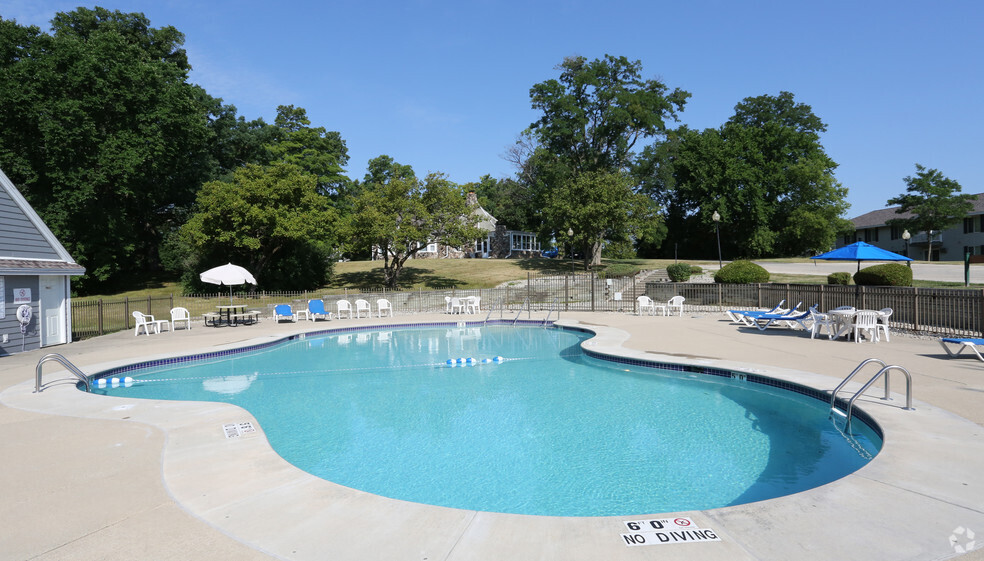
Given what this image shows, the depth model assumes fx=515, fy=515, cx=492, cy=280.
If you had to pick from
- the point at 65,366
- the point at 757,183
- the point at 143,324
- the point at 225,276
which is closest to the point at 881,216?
the point at 757,183

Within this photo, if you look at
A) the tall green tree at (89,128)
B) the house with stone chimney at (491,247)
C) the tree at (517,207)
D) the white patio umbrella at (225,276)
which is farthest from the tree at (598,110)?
the white patio umbrella at (225,276)

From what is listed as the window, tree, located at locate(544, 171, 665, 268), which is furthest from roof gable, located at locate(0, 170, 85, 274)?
the window

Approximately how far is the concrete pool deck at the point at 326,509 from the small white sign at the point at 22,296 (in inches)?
325

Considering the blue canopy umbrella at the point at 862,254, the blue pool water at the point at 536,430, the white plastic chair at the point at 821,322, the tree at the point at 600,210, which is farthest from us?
the tree at the point at 600,210

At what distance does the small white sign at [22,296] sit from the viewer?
12.8 metres

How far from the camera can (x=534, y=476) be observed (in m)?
5.69

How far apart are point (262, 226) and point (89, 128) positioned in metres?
9.25

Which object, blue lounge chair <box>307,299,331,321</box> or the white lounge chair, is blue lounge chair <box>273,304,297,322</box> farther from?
the white lounge chair

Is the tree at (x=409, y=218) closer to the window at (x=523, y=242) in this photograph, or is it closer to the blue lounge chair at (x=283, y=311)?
the blue lounge chair at (x=283, y=311)

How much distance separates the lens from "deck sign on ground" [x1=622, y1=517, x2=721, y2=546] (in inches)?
131

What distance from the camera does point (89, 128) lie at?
1023 inches

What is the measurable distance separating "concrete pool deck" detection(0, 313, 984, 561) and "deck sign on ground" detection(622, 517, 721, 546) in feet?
0.21

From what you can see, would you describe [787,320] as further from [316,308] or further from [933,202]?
[933,202]

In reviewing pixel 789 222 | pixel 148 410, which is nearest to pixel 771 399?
pixel 148 410
